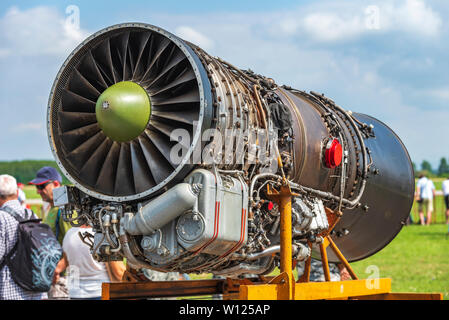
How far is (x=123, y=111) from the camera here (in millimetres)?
5129

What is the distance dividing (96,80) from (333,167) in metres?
2.64

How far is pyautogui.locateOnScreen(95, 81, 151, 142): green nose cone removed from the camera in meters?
5.13

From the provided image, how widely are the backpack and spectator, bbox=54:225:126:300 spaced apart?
132 centimetres

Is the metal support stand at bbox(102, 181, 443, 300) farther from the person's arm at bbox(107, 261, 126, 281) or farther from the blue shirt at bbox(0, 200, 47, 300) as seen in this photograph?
the person's arm at bbox(107, 261, 126, 281)

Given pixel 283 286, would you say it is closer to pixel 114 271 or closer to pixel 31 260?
pixel 31 260

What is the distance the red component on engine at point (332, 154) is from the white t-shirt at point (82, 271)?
10.9 feet

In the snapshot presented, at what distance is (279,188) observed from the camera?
586 centimetres

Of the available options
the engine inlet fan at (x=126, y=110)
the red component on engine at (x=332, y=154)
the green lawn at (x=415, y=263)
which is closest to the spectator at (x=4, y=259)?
the engine inlet fan at (x=126, y=110)

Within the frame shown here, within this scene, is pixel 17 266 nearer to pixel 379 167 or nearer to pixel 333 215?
pixel 333 215

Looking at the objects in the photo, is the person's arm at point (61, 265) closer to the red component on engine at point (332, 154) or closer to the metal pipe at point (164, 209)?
the metal pipe at point (164, 209)

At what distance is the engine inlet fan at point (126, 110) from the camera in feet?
16.9

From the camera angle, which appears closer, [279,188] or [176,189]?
[176,189]

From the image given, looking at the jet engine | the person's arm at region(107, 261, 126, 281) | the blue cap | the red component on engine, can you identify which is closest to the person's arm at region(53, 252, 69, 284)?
the person's arm at region(107, 261, 126, 281)
